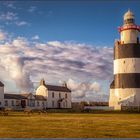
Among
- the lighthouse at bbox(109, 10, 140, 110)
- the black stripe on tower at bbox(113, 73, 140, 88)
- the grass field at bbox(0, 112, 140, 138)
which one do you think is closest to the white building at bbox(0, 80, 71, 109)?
the lighthouse at bbox(109, 10, 140, 110)

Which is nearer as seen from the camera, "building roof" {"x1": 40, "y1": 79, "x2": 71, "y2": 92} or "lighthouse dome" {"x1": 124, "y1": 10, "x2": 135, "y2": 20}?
"lighthouse dome" {"x1": 124, "y1": 10, "x2": 135, "y2": 20}

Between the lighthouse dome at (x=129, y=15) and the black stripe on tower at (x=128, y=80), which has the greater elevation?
the lighthouse dome at (x=129, y=15)

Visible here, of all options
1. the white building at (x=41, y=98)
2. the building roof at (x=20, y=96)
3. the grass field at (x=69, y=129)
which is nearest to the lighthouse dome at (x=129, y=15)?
the white building at (x=41, y=98)

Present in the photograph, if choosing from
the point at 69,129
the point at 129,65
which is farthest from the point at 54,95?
the point at 69,129

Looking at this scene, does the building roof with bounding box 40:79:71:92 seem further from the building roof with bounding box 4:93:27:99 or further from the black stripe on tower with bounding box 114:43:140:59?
the black stripe on tower with bounding box 114:43:140:59

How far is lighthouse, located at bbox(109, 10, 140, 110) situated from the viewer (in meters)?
63.4

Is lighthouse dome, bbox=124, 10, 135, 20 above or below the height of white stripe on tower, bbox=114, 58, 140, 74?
above

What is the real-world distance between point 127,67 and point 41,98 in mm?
28154

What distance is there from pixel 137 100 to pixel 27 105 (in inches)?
1093

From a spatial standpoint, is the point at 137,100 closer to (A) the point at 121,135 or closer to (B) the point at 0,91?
(B) the point at 0,91

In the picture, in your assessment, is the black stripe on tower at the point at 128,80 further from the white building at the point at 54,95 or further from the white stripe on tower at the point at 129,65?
the white building at the point at 54,95

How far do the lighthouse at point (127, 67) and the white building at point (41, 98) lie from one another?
2367 centimetres

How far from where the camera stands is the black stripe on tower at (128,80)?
6316 cm

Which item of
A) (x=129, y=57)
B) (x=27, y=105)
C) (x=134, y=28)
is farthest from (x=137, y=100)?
(x=27, y=105)
